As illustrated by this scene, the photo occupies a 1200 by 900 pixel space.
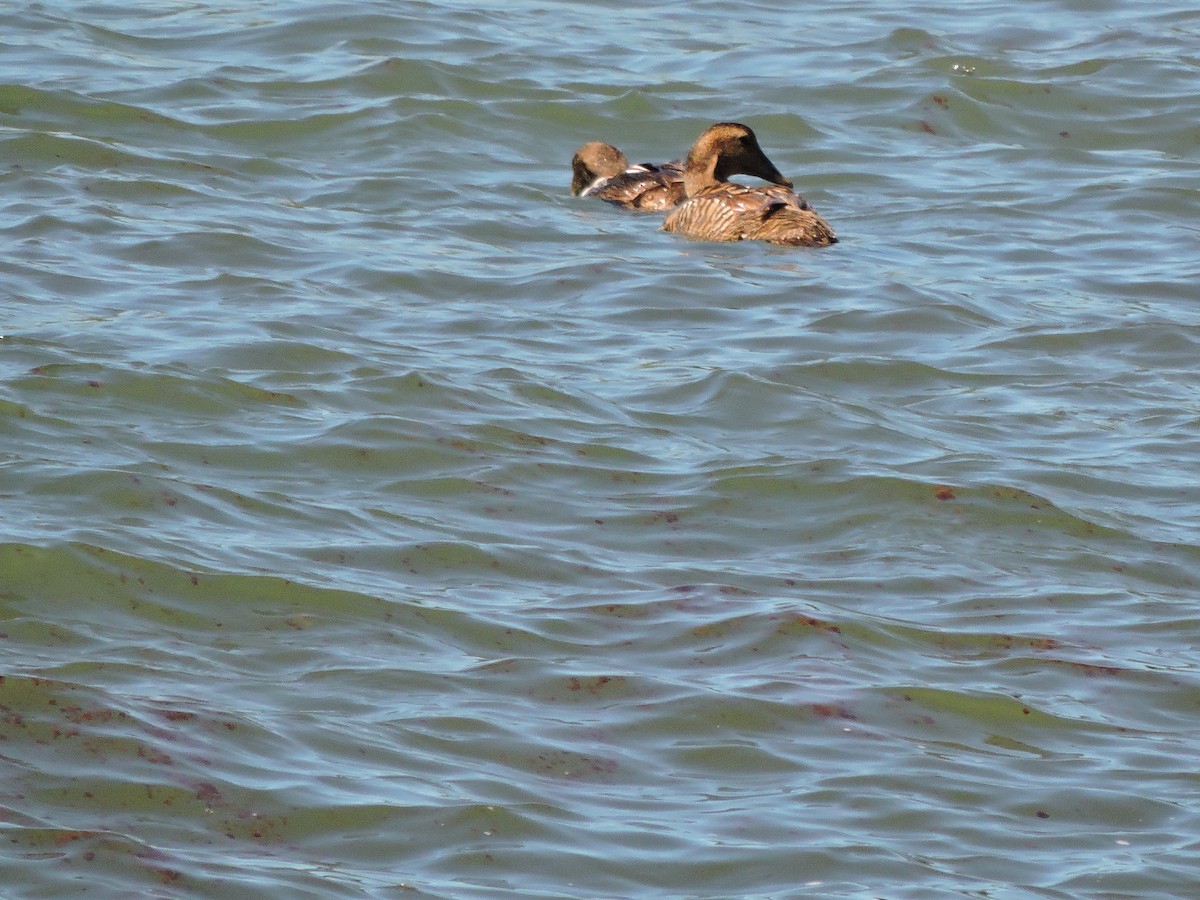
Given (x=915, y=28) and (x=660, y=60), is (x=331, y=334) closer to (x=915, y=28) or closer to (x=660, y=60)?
(x=660, y=60)

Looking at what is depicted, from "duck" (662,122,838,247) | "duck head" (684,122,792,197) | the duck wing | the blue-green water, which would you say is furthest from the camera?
the duck wing

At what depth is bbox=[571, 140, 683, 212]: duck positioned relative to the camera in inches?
475

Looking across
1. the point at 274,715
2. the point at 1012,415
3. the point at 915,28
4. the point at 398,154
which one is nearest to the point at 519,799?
the point at 274,715

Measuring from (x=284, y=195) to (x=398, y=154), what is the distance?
1.17 meters

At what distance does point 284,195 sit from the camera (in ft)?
37.3

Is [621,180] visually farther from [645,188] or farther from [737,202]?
[737,202]

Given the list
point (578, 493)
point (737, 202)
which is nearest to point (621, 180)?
point (737, 202)

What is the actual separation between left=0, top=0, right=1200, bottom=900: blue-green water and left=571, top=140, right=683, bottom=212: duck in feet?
1.13

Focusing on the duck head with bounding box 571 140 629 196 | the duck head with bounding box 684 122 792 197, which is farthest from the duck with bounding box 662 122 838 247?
the duck head with bounding box 571 140 629 196

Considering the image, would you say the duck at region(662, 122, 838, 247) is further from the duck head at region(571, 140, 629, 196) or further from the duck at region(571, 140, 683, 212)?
the duck head at region(571, 140, 629, 196)

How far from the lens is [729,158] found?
1182cm

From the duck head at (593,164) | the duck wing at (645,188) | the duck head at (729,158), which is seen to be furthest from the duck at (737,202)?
the duck head at (593,164)

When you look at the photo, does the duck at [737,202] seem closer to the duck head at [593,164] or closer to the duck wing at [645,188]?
the duck wing at [645,188]

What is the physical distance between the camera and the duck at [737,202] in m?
11.1
